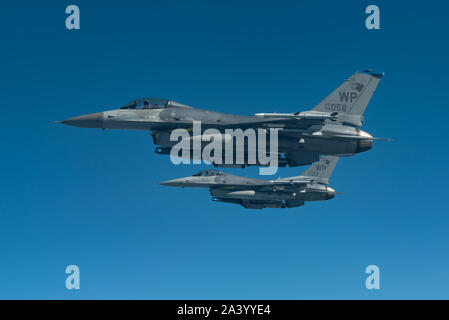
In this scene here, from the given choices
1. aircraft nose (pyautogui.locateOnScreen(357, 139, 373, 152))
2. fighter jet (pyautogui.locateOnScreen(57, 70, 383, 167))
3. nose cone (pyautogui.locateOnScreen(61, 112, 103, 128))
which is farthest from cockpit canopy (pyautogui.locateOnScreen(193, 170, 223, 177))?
aircraft nose (pyautogui.locateOnScreen(357, 139, 373, 152))

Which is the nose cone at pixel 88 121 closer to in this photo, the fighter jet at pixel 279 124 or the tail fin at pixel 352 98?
the fighter jet at pixel 279 124

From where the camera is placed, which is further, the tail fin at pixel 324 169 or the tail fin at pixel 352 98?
the tail fin at pixel 324 169

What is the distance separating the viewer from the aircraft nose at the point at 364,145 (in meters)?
30.9

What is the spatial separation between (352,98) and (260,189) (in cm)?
1481

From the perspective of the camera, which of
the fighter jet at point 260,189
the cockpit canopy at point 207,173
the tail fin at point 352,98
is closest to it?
the tail fin at point 352,98

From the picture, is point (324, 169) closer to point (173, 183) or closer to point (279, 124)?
point (173, 183)

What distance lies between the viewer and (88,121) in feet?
97.1

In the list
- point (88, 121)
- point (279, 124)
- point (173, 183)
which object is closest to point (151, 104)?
point (88, 121)

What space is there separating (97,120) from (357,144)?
593 inches

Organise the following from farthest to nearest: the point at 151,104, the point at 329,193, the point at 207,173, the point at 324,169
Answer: the point at 324,169
the point at 207,173
the point at 329,193
the point at 151,104

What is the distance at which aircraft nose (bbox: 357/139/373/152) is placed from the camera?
3092cm

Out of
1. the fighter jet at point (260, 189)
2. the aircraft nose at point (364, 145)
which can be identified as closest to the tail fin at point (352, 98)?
the aircraft nose at point (364, 145)

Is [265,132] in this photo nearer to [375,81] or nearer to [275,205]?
[375,81]

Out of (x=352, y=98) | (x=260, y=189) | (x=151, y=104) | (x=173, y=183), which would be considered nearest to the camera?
(x=151, y=104)
